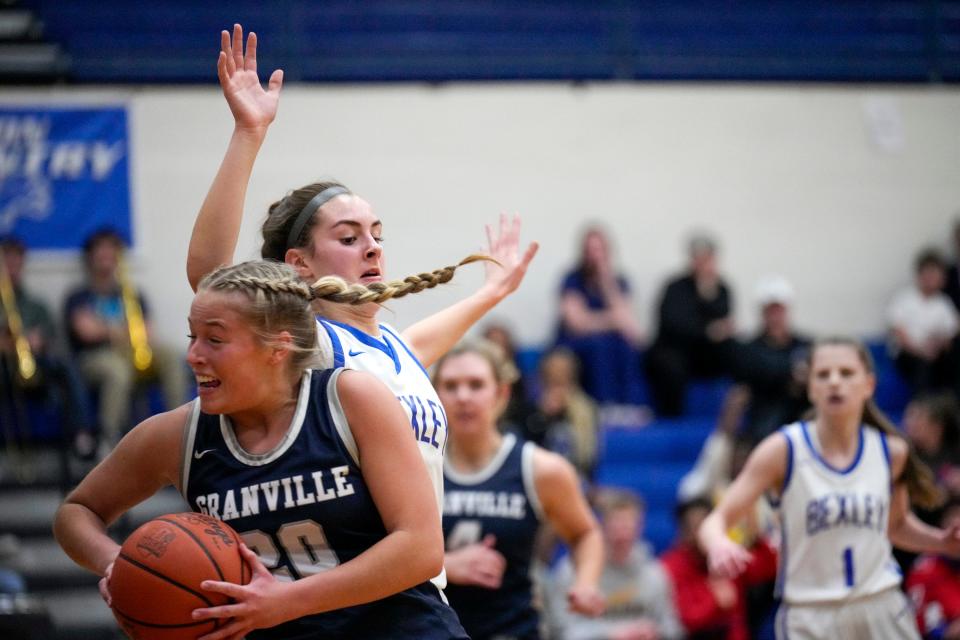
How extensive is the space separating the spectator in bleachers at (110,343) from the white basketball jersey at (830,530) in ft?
17.2

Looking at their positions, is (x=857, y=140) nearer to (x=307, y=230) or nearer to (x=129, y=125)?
(x=129, y=125)

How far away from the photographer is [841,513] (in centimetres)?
494

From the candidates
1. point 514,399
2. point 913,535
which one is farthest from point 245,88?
point 514,399

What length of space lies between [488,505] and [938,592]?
3.56 metres

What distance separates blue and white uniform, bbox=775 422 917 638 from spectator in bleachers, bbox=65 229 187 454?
523 centimetres

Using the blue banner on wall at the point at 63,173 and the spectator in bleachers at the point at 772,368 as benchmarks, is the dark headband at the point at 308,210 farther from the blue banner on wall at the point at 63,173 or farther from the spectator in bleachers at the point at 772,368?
the blue banner on wall at the point at 63,173

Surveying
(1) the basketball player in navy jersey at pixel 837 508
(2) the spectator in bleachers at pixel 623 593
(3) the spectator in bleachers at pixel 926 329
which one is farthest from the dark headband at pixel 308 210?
(3) the spectator in bleachers at pixel 926 329

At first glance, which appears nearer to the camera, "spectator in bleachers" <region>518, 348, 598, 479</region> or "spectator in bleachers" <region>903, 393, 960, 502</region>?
"spectator in bleachers" <region>903, 393, 960, 502</region>

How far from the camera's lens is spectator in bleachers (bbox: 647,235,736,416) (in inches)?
416

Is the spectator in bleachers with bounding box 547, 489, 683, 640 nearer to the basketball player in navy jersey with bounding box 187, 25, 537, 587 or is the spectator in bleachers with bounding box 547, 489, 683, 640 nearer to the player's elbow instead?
the basketball player in navy jersey with bounding box 187, 25, 537, 587

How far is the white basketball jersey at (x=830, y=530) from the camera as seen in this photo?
16.2ft

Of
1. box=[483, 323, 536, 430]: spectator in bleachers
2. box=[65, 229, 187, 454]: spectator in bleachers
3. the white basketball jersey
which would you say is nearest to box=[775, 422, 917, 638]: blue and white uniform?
the white basketball jersey

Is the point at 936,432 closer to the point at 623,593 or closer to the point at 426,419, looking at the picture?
the point at 623,593

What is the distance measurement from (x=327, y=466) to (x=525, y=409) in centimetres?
630
